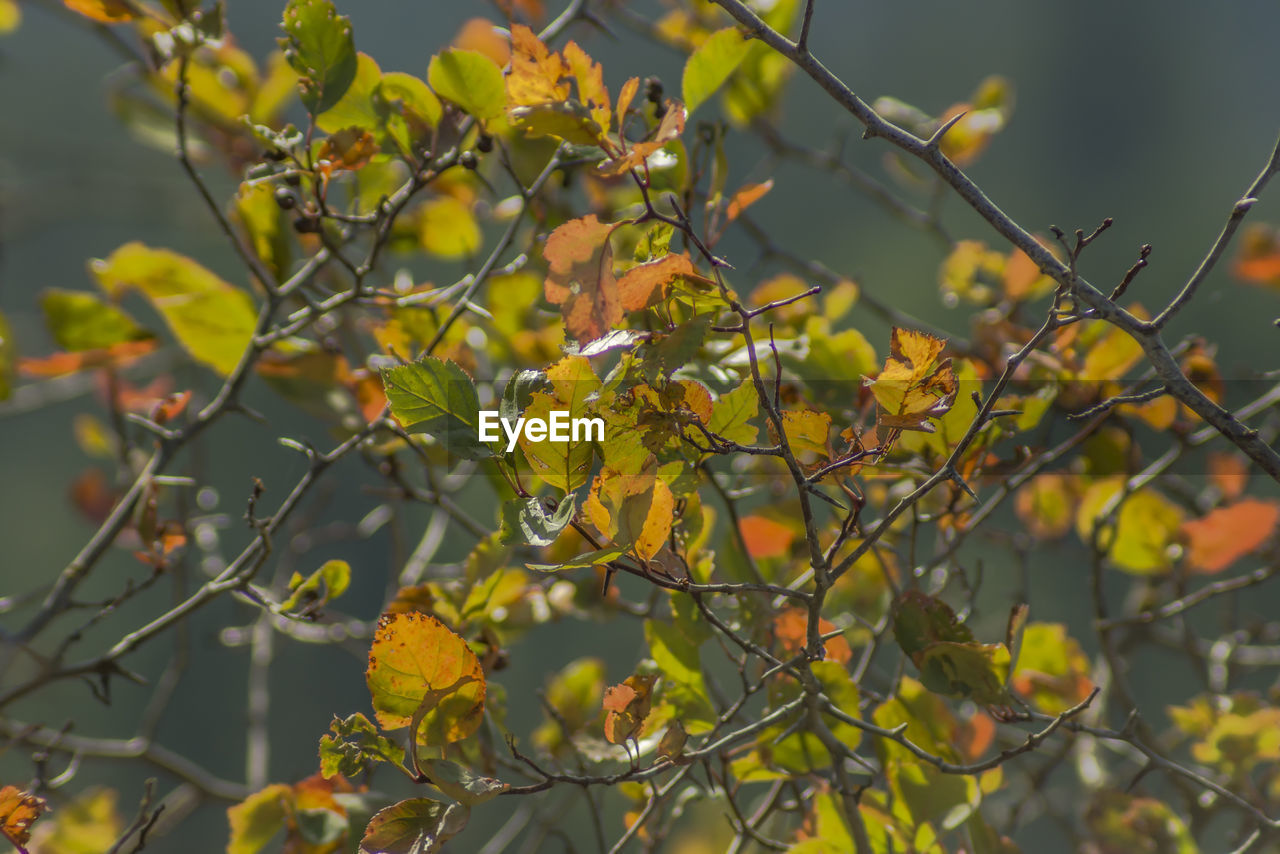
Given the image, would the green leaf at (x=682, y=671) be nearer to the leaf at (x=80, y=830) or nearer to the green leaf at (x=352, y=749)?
the green leaf at (x=352, y=749)

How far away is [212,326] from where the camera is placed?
0.50m

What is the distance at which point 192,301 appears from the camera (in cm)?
49

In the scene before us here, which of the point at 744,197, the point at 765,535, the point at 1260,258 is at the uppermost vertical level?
the point at 1260,258

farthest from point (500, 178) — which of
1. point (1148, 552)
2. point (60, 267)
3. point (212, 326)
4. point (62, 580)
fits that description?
point (60, 267)

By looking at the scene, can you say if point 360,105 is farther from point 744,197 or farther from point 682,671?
point 682,671

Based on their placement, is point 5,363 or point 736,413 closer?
point 736,413

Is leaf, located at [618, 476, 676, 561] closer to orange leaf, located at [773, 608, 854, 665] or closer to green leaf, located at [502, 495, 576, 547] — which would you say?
green leaf, located at [502, 495, 576, 547]

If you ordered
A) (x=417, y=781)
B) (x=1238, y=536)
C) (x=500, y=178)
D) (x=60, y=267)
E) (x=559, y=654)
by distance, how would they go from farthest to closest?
(x=60, y=267) → (x=559, y=654) → (x=500, y=178) → (x=1238, y=536) → (x=417, y=781)

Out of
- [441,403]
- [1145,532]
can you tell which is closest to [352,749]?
[441,403]

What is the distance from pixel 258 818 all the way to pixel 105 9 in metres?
0.45

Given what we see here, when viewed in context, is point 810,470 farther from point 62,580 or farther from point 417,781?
point 62,580

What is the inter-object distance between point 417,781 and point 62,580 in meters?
0.32

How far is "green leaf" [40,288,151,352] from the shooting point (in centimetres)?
55

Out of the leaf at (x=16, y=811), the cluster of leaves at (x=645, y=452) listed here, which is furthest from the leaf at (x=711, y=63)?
the leaf at (x=16, y=811)
